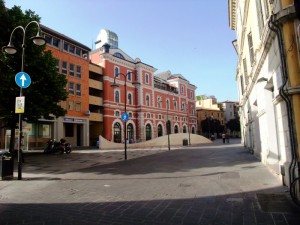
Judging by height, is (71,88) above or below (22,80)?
above

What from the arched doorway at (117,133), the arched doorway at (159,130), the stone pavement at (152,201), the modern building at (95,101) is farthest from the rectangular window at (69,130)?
the stone pavement at (152,201)

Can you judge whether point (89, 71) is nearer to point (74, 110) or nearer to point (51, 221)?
point (74, 110)

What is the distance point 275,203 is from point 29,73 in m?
19.9

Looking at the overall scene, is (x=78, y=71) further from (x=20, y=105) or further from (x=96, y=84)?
(x=20, y=105)

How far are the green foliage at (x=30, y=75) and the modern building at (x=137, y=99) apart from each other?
48.8ft

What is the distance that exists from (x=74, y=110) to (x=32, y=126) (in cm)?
639

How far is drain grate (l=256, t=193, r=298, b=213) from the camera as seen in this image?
5291mm

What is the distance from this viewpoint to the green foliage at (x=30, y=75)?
19.2 metres

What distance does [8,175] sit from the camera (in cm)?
1000

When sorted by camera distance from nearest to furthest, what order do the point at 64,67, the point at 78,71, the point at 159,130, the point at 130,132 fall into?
the point at 64,67 → the point at 78,71 → the point at 130,132 → the point at 159,130

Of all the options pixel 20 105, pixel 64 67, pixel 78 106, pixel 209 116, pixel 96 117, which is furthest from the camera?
pixel 209 116

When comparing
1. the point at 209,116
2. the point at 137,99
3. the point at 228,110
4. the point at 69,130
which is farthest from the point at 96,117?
the point at 228,110

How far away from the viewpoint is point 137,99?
52812 millimetres

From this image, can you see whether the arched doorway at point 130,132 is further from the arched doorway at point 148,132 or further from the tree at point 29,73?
the tree at point 29,73
